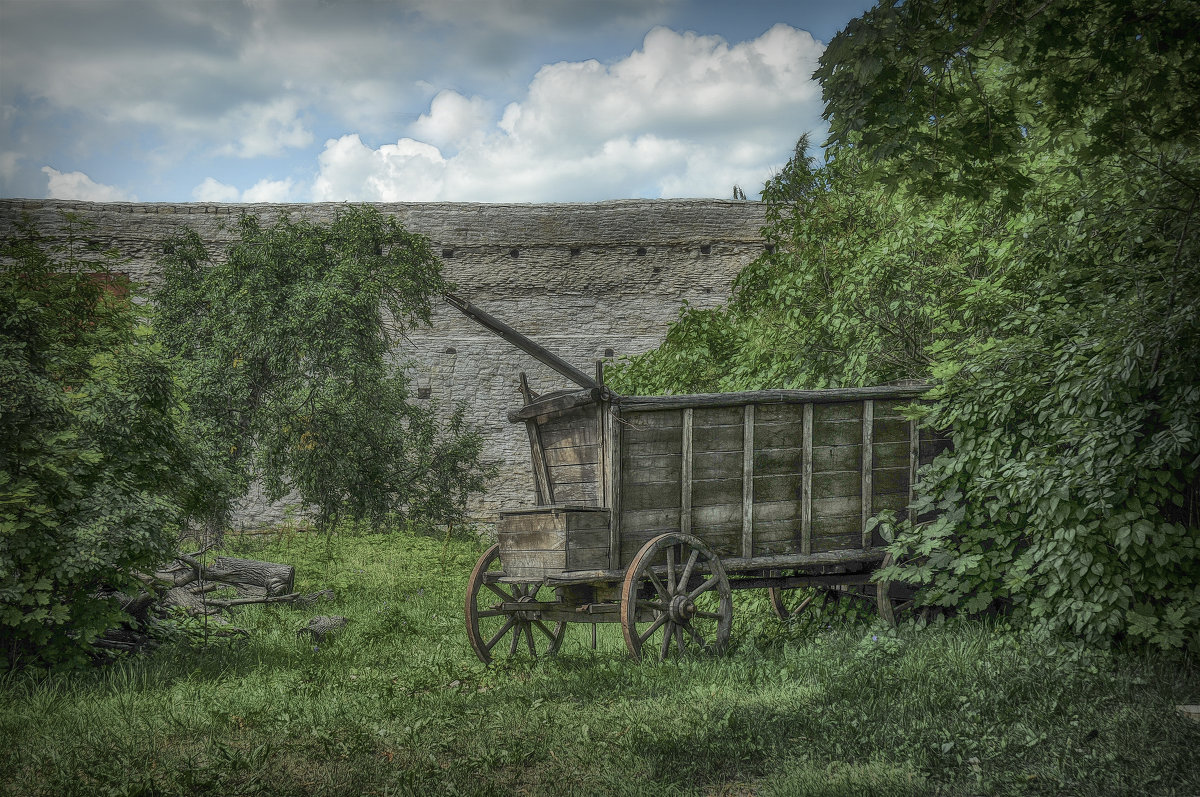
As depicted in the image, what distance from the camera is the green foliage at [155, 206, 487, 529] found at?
508 inches

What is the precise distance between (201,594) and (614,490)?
4371mm

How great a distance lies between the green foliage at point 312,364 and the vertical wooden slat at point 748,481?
744cm

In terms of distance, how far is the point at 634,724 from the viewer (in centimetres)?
406

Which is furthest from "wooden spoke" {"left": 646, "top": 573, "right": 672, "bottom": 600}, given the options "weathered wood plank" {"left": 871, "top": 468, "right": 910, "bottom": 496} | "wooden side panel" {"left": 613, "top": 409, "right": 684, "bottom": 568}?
"weathered wood plank" {"left": 871, "top": 468, "right": 910, "bottom": 496}

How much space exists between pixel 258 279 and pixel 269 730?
33.6 ft

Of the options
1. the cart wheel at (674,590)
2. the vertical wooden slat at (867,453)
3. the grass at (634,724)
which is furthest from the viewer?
the vertical wooden slat at (867,453)

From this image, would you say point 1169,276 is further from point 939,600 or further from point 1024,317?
point 939,600

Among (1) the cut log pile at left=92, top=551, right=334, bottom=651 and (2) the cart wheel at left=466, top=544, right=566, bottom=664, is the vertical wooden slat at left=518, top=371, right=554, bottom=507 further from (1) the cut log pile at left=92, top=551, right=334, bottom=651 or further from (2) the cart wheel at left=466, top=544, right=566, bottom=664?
(1) the cut log pile at left=92, top=551, right=334, bottom=651

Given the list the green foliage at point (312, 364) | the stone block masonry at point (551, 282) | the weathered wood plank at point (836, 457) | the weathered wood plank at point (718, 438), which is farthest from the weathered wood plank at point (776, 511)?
the stone block masonry at point (551, 282)

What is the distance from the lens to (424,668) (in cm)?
570

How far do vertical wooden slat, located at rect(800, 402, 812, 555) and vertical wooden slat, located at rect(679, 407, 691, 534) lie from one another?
2.85ft

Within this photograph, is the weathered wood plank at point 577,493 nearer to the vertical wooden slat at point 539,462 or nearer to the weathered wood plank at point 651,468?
the vertical wooden slat at point 539,462

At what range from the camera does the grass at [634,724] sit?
351 cm

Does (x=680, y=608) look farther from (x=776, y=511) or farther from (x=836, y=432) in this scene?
(x=836, y=432)
